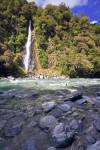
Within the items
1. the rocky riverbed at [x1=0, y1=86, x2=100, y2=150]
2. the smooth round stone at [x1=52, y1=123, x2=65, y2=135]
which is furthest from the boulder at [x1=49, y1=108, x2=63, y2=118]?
the smooth round stone at [x1=52, y1=123, x2=65, y2=135]

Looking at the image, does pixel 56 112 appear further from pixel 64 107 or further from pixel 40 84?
pixel 40 84

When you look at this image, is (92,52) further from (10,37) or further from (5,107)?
(5,107)

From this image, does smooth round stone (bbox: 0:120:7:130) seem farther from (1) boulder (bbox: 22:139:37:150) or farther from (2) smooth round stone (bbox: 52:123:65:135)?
(2) smooth round stone (bbox: 52:123:65:135)

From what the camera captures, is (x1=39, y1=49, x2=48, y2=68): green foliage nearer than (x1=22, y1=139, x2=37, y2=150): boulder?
No

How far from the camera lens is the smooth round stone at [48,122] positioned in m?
11.7

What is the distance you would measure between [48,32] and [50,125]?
54017 millimetres

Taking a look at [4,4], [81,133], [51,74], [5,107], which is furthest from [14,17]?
[81,133]

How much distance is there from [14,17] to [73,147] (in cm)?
5675

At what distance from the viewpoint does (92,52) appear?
195ft

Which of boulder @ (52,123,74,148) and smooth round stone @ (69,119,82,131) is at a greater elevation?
smooth round stone @ (69,119,82,131)

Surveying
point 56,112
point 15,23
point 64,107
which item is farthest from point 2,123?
point 15,23

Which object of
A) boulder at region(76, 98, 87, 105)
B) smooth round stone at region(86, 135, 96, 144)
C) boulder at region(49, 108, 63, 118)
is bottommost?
smooth round stone at region(86, 135, 96, 144)

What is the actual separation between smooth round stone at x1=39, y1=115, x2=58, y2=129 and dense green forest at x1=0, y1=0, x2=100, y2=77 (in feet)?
151

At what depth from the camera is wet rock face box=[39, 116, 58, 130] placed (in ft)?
38.5
